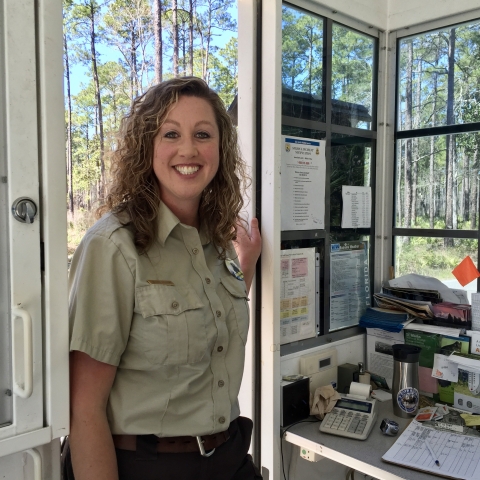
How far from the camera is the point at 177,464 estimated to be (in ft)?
3.84

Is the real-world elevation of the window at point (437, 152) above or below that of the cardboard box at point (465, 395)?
above

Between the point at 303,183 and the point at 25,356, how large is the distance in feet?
4.36

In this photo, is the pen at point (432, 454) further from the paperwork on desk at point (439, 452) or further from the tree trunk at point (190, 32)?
the tree trunk at point (190, 32)

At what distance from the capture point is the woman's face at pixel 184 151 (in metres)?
1.25

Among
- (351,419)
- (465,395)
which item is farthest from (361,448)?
(465,395)

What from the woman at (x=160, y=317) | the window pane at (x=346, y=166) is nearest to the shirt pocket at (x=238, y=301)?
the woman at (x=160, y=317)

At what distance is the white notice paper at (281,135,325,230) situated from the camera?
1.95 meters

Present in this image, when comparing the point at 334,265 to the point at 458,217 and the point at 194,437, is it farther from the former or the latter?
the point at 194,437

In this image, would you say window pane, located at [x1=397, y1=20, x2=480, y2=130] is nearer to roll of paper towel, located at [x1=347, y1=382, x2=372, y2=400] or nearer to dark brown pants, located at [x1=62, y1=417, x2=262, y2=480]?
roll of paper towel, located at [x1=347, y1=382, x2=372, y2=400]

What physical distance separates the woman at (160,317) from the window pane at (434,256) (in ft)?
4.23

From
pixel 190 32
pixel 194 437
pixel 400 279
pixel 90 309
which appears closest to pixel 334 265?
pixel 400 279

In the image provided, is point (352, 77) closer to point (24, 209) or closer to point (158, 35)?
point (158, 35)

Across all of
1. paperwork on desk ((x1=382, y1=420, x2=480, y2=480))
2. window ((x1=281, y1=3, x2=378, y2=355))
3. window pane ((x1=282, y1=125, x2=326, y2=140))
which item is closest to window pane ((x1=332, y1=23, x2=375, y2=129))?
window ((x1=281, y1=3, x2=378, y2=355))

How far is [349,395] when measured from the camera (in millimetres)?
2008
